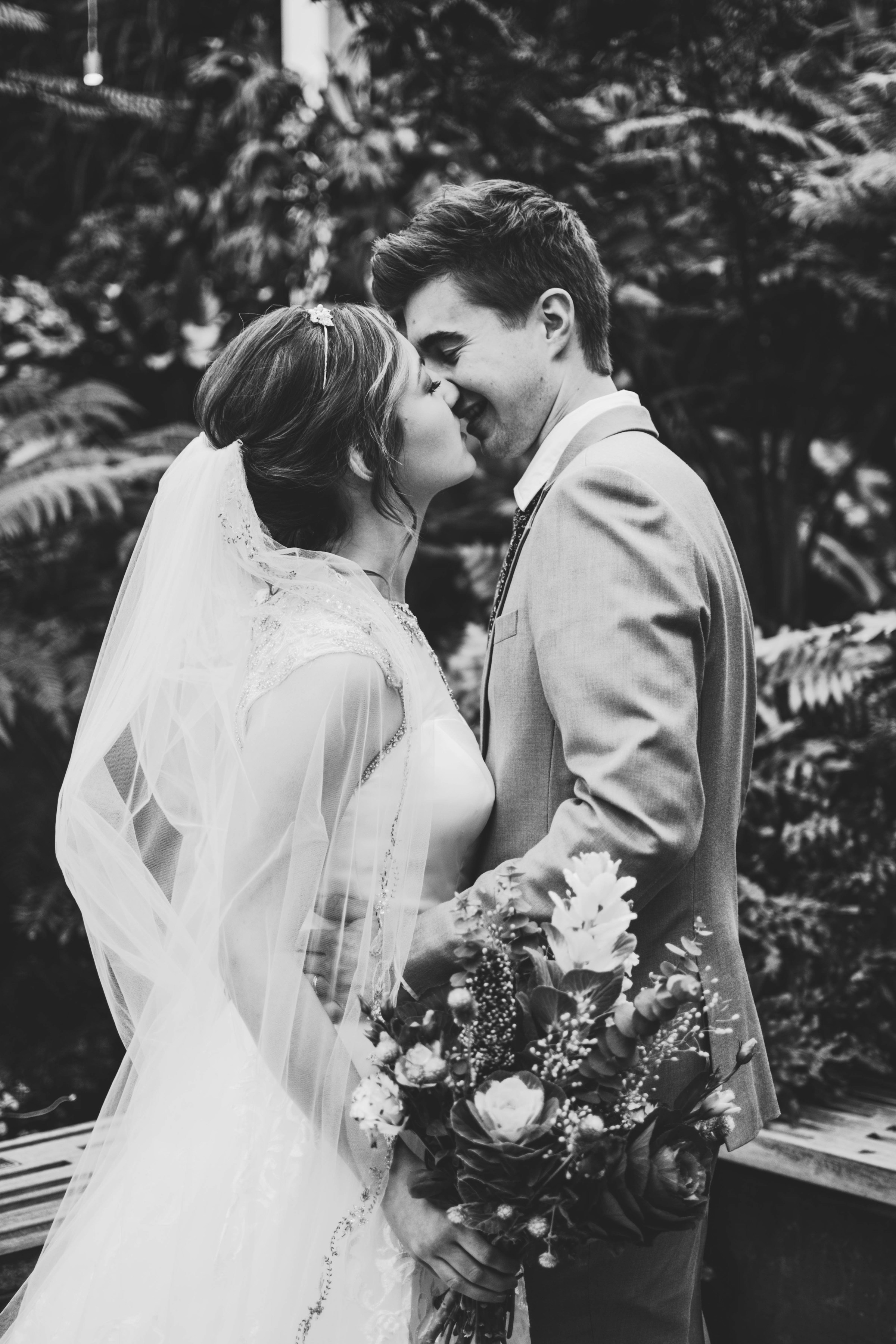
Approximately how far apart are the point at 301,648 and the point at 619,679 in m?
0.50

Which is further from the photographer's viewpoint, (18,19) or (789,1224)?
(18,19)

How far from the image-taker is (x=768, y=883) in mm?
3486

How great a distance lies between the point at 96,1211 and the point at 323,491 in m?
1.25

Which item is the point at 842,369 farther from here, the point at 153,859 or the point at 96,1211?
the point at 96,1211

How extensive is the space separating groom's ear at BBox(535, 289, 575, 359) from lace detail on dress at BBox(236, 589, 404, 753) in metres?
0.68

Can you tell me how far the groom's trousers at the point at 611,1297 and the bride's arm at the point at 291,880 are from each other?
0.36m

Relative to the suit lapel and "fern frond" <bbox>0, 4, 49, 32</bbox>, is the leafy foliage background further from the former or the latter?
the suit lapel

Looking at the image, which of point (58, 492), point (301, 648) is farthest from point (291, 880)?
point (58, 492)

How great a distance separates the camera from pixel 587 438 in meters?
1.96

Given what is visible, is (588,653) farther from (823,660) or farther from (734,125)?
(734,125)

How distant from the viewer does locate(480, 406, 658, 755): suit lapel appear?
194cm

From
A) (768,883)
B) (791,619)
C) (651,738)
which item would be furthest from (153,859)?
(791,619)

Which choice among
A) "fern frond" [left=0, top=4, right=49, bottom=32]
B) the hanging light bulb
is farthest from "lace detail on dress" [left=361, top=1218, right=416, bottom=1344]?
"fern frond" [left=0, top=4, right=49, bottom=32]

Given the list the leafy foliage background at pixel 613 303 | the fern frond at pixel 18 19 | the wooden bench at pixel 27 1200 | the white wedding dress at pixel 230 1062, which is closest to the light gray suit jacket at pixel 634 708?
the white wedding dress at pixel 230 1062
